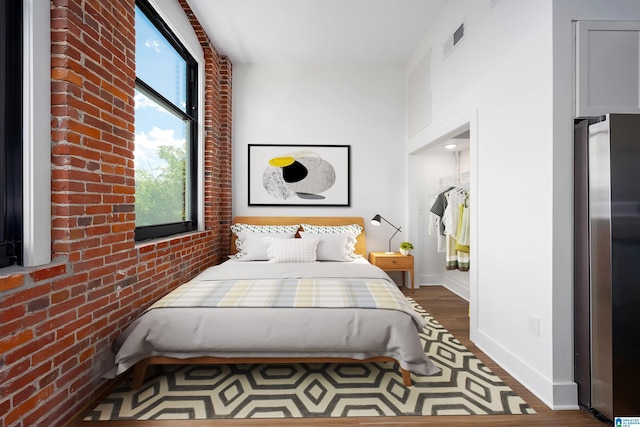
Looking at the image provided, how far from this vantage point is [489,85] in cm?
236

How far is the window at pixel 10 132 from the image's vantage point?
142 cm

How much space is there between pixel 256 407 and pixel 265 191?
2862 mm

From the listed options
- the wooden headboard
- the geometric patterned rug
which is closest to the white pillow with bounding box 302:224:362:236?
the wooden headboard

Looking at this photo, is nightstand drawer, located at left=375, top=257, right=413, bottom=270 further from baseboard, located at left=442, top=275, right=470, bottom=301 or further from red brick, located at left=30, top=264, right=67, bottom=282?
red brick, located at left=30, top=264, right=67, bottom=282

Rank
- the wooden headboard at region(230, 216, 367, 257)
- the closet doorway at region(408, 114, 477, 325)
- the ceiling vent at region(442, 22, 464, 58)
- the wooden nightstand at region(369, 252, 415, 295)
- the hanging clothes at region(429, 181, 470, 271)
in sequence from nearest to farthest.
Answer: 1. the ceiling vent at region(442, 22, 464, 58)
2. the hanging clothes at region(429, 181, 470, 271)
3. the wooden nightstand at region(369, 252, 415, 295)
4. the closet doorway at region(408, 114, 477, 325)
5. the wooden headboard at region(230, 216, 367, 257)

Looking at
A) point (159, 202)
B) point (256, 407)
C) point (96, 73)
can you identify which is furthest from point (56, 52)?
point (256, 407)

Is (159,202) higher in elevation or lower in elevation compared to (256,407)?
higher

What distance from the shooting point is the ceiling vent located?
2.78 meters

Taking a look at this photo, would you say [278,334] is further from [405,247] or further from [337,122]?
[337,122]

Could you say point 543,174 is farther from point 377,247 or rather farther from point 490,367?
point 377,247

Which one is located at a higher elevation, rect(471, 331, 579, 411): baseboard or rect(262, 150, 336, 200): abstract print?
rect(262, 150, 336, 200): abstract print

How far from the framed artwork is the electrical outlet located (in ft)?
9.06

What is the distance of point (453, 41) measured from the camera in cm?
291

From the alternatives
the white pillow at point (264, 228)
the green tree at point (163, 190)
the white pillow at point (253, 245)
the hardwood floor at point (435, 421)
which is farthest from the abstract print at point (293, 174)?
the hardwood floor at point (435, 421)
